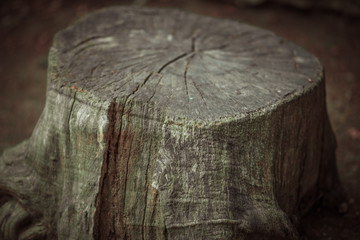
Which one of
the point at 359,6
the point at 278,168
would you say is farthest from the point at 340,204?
the point at 359,6

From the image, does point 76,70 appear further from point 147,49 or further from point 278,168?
point 278,168

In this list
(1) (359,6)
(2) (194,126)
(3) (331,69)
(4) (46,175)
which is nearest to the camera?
(2) (194,126)

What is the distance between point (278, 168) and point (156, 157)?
0.69 metres

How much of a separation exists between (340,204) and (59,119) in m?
2.07

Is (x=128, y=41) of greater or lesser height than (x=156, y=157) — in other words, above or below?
above

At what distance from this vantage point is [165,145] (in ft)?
5.98

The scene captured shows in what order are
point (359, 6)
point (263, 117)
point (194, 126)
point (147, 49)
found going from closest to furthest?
point (194, 126) → point (263, 117) → point (147, 49) → point (359, 6)

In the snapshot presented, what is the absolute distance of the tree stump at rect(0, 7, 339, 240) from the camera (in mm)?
1831

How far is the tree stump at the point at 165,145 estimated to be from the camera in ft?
6.01

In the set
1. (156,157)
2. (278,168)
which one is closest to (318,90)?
(278,168)

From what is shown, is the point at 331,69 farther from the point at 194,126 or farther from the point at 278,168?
the point at 194,126

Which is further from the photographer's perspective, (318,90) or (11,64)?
(11,64)

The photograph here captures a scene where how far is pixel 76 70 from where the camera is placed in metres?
2.17

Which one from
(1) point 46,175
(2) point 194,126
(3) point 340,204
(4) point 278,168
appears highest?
(2) point 194,126
